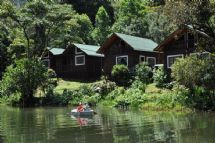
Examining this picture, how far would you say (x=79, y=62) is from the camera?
61.8 m

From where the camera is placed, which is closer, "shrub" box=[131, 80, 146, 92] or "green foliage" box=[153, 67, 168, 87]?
"shrub" box=[131, 80, 146, 92]

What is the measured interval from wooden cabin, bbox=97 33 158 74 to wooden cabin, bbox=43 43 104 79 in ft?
12.8

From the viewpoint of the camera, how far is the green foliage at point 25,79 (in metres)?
46.1

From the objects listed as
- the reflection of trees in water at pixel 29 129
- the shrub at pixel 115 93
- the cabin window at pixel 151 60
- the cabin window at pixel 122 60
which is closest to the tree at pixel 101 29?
the cabin window at pixel 151 60

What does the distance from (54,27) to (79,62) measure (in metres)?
12.4

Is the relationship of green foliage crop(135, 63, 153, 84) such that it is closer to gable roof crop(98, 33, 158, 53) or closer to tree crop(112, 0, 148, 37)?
gable roof crop(98, 33, 158, 53)

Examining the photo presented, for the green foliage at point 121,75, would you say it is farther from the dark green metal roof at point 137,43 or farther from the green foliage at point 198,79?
the green foliage at point 198,79

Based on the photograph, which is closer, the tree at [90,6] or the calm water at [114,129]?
the calm water at [114,129]

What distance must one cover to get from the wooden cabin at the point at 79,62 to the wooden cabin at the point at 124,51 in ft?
12.8

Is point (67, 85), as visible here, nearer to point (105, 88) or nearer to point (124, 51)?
point (124, 51)

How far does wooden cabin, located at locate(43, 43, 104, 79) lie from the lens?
6097cm

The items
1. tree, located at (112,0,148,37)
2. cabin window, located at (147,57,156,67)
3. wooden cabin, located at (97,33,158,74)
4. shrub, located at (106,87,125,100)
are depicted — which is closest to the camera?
shrub, located at (106,87,125,100)

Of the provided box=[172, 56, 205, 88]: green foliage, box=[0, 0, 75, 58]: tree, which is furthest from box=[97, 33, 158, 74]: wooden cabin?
box=[172, 56, 205, 88]: green foliage

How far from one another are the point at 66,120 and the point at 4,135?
7876mm
